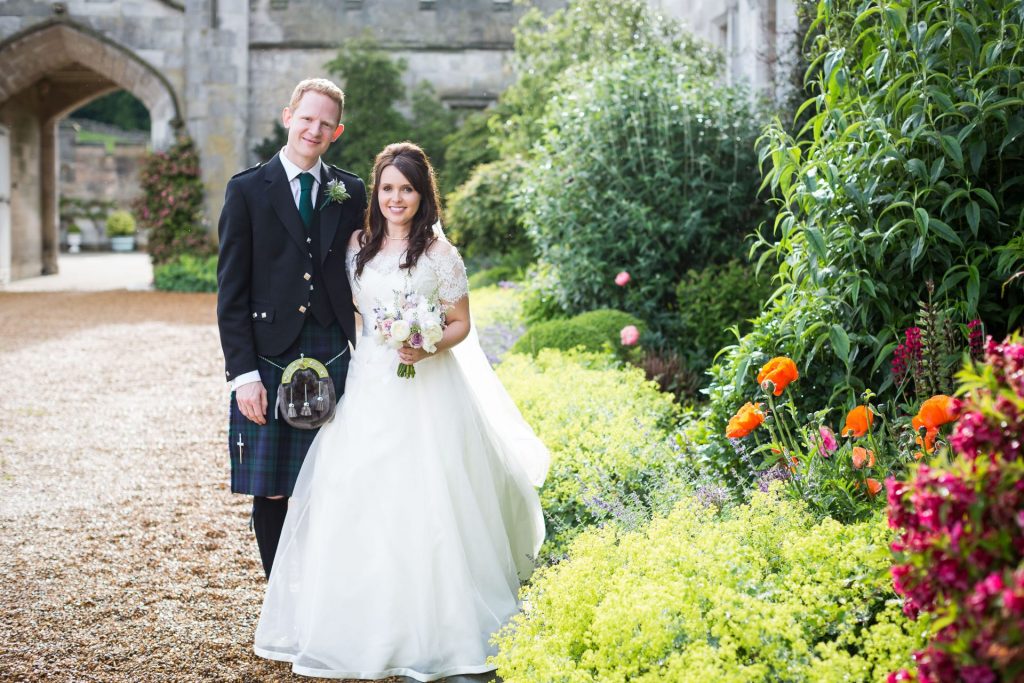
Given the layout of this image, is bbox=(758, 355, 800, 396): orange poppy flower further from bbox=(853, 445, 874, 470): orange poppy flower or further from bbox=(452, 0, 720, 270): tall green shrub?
bbox=(452, 0, 720, 270): tall green shrub

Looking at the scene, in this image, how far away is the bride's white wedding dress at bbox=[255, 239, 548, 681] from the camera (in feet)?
10.9

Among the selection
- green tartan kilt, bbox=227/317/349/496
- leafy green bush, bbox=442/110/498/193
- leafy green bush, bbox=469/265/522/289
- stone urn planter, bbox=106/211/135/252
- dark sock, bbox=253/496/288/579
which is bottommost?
dark sock, bbox=253/496/288/579

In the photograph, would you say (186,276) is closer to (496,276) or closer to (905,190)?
(496,276)

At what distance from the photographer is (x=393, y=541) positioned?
11.1 ft

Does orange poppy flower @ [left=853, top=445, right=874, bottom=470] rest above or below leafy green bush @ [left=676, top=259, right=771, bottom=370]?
below

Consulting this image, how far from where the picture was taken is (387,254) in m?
3.67

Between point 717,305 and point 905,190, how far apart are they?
3.10 meters

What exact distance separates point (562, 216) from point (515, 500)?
4689 mm

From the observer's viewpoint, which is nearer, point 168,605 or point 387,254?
point 387,254

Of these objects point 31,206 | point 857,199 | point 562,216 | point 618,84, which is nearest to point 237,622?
point 857,199

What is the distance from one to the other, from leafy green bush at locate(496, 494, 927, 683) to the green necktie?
5.17 ft

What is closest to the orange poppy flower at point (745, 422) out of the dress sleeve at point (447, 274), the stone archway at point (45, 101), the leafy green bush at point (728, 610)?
the leafy green bush at point (728, 610)

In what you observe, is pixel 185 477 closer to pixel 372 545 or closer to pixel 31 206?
pixel 372 545

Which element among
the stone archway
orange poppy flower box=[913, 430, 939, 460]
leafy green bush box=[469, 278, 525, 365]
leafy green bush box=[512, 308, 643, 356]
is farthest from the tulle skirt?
the stone archway
